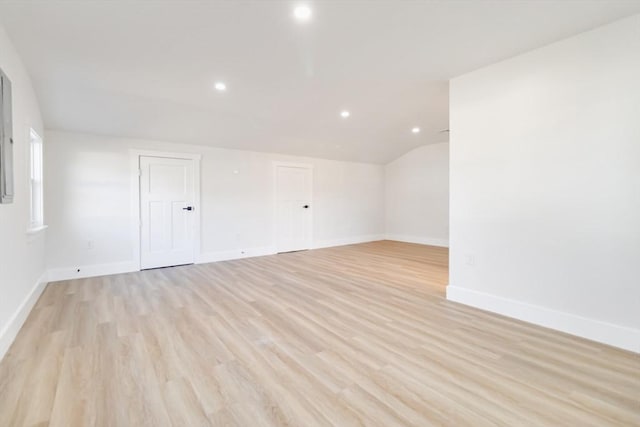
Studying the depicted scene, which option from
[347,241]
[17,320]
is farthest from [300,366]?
[347,241]

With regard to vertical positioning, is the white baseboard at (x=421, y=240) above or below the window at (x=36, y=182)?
below

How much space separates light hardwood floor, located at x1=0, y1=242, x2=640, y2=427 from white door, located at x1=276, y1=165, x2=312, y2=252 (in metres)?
2.97

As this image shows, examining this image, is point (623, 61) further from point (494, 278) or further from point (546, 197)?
point (494, 278)

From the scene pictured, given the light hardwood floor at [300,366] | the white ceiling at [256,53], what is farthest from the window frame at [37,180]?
the light hardwood floor at [300,366]

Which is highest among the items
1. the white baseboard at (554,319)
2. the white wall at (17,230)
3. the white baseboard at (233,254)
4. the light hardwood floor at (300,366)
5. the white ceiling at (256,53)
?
the white ceiling at (256,53)

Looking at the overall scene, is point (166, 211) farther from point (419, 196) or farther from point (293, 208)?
point (419, 196)

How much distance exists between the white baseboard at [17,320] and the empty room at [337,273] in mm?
36

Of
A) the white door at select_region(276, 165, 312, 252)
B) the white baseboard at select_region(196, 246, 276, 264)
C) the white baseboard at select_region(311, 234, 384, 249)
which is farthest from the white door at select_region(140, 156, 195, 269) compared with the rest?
the white baseboard at select_region(311, 234, 384, 249)

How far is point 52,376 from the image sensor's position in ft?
5.93

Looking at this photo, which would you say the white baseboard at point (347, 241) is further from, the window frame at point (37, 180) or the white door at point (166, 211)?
the window frame at point (37, 180)

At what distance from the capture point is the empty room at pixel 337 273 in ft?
5.44

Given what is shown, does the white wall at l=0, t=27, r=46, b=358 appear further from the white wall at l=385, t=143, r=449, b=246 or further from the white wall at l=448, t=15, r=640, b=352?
the white wall at l=385, t=143, r=449, b=246

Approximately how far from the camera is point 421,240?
7.39 metres

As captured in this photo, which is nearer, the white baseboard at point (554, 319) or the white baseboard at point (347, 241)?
the white baseboard at point (554, 319)
